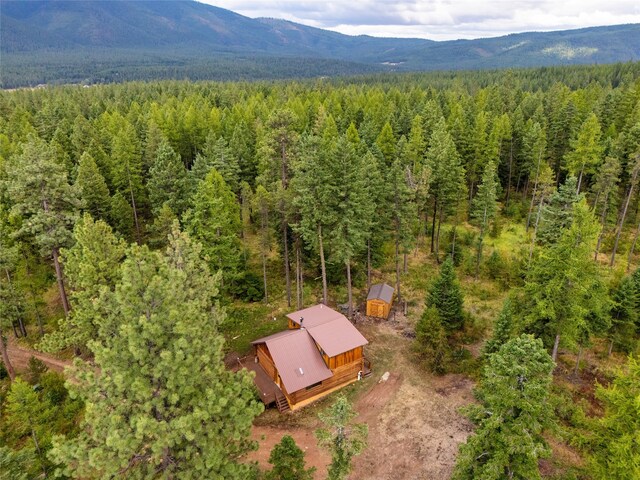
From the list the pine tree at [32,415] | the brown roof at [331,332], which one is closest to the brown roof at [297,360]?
the brown roof at [331,332]

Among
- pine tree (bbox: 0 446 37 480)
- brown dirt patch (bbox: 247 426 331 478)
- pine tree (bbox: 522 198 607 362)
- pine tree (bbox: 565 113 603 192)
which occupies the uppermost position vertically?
pine tree (bbox: 565 113 603 192)

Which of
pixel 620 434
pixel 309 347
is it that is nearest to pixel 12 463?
pixel 309 347

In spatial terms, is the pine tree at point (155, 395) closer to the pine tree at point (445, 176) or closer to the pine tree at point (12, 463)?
the pine tree at point (12, 463)

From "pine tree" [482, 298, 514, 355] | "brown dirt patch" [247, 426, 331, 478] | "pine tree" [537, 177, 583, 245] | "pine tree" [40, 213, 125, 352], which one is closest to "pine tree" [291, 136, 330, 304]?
"pine tree" [40, 213, 125, 352]

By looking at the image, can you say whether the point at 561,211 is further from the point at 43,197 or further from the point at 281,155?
the point at 43,197

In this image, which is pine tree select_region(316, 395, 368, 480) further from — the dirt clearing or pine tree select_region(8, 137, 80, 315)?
pine tree select_region(8, 137, 80, 315)
